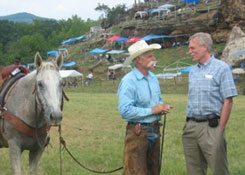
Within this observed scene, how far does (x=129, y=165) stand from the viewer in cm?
441

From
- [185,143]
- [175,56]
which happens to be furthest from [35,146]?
[175,56]

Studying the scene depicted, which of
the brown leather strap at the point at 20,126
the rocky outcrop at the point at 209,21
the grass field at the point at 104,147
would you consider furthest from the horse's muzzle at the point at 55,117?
the rocky outcrop at the point at 209,21

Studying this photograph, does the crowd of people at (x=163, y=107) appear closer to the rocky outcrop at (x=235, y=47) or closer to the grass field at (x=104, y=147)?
the grass field at (x=104, y=147)

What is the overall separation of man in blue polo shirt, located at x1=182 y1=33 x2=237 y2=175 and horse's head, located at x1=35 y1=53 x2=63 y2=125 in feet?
5.80

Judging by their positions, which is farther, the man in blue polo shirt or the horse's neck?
the horse's neck

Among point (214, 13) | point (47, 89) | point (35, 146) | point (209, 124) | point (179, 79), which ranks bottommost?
point (179, 79)

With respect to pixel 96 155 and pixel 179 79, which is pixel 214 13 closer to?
pixel 179 79

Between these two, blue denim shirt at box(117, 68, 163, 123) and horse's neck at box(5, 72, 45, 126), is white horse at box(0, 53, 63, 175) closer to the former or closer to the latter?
horse's neck at box(5, 72, 45, 126)

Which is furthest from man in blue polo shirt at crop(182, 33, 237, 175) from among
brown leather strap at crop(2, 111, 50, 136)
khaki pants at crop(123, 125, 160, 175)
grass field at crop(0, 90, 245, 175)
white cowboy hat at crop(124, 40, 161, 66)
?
brown leather strap at crop(2, 111, 50, 136)

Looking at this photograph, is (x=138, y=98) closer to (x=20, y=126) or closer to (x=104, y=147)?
(x=20, y=126)

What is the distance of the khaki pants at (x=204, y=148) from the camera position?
14.5ft

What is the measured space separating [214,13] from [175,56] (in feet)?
24.1

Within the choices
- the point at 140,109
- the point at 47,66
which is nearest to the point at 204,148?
the point at 140,109

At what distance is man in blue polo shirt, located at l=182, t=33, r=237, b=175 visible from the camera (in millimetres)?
4402
